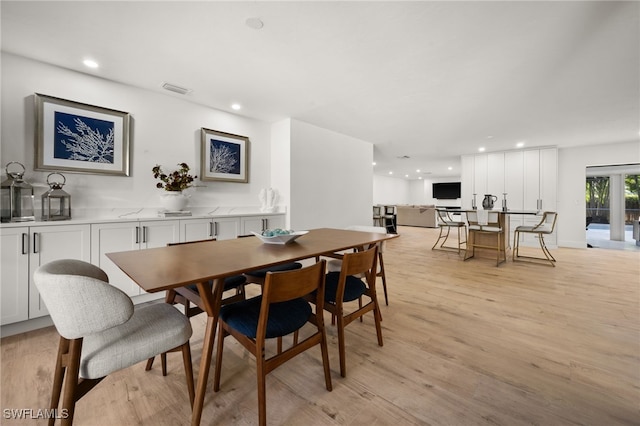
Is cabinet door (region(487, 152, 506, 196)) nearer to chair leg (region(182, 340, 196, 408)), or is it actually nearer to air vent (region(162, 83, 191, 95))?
air vent (region(162, 83, 191, 95))

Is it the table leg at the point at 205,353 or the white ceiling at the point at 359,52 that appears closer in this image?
the table leg at the point at 205,353

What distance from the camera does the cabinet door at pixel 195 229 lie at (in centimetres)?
305

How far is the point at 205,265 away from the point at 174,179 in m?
2.32

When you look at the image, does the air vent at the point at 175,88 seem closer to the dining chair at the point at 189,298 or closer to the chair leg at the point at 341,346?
the dining chair at the point at 189,298

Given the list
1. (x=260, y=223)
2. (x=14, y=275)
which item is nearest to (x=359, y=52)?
(x=260, y=223)

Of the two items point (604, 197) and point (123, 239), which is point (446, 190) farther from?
point (123, 239)

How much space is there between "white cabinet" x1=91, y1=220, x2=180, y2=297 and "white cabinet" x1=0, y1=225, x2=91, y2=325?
0.17m

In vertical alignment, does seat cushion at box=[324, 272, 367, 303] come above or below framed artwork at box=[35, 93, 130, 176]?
Answer: below

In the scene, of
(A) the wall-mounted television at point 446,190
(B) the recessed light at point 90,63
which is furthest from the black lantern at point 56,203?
(A) the wall-mounted television at point 446,190

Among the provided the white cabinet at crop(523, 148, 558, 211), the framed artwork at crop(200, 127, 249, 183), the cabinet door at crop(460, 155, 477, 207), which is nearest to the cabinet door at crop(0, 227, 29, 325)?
the framed artwork at crop(200, 127, 249, 183)

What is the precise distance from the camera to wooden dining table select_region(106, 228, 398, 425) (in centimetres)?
112

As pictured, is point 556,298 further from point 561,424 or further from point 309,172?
point 309,172

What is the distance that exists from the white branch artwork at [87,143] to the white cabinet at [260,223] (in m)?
1.67

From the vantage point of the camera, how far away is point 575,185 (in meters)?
6.27
